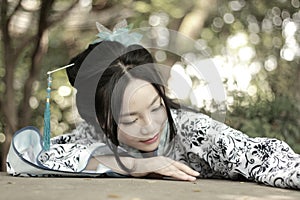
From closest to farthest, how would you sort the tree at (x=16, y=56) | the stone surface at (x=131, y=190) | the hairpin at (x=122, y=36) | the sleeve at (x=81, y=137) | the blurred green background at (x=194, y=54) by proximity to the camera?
1. the stone surface at (x=131, y=190)
2. the hairpin at (x=122, y=36)
3. the sleeve at (x=81, y=137)
4. the blurred green background at (x=194, y=54)
5. the tree at (x=16, y=56)

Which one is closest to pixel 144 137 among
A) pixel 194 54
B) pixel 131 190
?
pixel 131 190

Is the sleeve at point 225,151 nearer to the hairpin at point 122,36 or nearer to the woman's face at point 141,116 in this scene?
the woman's face at point 141,116

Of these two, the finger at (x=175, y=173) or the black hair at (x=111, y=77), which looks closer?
the finger at (x=175, y=173)

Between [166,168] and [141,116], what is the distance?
7.2 inches

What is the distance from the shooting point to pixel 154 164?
1.90 metres

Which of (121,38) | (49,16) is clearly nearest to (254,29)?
(49,16)

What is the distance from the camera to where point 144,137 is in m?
1.96

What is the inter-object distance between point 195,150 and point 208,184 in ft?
0.86

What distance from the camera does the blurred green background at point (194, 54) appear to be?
3.61m

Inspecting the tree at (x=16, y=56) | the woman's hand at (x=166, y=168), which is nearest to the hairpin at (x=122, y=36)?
the woman's hand at (x=166, y=168)

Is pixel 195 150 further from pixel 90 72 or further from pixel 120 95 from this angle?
pixel 90 72

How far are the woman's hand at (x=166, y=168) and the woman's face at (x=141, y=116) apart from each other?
0.09m

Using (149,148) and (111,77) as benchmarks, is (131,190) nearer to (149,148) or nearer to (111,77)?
(149,148)

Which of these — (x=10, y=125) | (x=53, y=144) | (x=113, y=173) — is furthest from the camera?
(x=10, y=125)
